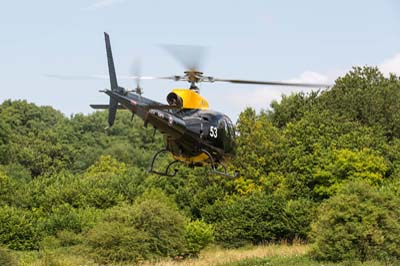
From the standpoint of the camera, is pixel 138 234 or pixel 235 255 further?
pixel 235 255

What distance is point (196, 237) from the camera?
117ft

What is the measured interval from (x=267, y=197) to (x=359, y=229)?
12356 mm

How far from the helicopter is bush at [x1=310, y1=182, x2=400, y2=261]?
940cm

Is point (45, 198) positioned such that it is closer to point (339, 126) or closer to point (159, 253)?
point (159, 253)

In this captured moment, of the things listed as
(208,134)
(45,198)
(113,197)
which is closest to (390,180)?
(113,197)

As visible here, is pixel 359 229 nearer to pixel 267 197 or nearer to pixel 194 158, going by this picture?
pixel 194 158

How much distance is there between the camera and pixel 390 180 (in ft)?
137

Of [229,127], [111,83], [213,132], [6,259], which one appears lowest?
[6,259]

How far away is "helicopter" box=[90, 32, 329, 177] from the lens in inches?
714

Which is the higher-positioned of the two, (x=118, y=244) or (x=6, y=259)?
(x=118, y=244)

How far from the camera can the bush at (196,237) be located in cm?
3500

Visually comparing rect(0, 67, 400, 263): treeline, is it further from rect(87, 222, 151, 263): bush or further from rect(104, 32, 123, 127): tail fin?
rect(104, 32, 123, 127): tail fin

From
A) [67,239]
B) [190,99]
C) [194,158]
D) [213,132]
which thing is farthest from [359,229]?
[67,239]

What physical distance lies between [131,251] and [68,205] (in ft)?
41.3
